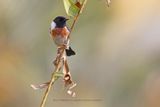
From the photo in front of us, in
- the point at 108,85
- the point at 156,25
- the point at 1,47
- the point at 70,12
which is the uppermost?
the point at 70,12

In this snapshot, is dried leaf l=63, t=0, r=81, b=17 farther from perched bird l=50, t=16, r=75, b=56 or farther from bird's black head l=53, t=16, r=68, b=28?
bird's black head l=53, t=16, r=68, b=28

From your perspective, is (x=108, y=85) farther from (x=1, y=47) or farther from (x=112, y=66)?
(x=1, y=47)

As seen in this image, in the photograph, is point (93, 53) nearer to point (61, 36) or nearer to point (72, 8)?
point (61, 36)

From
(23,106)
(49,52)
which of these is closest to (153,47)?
(49,52)

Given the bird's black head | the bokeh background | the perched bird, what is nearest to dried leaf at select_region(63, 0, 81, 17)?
the perched bird

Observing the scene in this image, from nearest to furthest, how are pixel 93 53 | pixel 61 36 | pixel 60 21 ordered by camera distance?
pixel 61 36 < pixel 60 21 < pixel 93 53

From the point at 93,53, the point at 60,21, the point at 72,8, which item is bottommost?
the point at 93,53

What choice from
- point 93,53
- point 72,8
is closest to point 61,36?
point 72,8

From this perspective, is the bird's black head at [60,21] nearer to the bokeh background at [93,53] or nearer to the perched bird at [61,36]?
the perched bird at [61,36]
